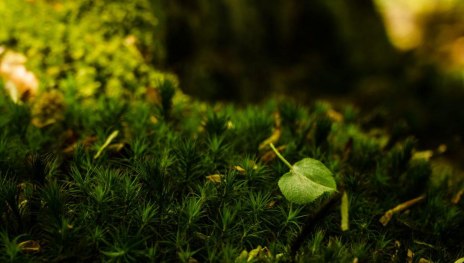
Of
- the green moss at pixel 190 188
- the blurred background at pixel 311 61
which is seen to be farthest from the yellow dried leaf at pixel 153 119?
the blurred background at pixel 311 61

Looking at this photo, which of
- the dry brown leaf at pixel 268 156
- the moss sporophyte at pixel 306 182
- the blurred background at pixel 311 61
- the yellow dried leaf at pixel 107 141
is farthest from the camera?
the blurred background at pixel 311 61

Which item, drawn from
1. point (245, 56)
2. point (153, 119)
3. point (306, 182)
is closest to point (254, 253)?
point (306, 182)

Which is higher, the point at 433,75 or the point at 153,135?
the point at 153,135

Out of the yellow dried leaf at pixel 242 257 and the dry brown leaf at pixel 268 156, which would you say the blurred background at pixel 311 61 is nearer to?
the dry brown leaf at pixel 268 156

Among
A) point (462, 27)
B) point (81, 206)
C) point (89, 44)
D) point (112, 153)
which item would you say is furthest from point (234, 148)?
point (462, 27)

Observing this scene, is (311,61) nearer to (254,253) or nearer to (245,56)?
(245,56)

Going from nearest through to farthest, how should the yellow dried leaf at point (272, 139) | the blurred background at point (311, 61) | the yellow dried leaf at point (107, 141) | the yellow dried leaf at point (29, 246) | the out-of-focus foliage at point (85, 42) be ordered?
1. the yellow dried leaf at point (29, 246)
2. the yellow dried leaf at point (107, 141)
3. the yellow dried leaf at point (272, 139)
4. the out-of-focus foliage at point (85, 42)
5. the blurred background at point (311, 61)

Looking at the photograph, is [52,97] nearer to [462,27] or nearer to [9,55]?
[9,55]

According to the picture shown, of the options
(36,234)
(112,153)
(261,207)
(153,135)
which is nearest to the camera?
(36,234)
